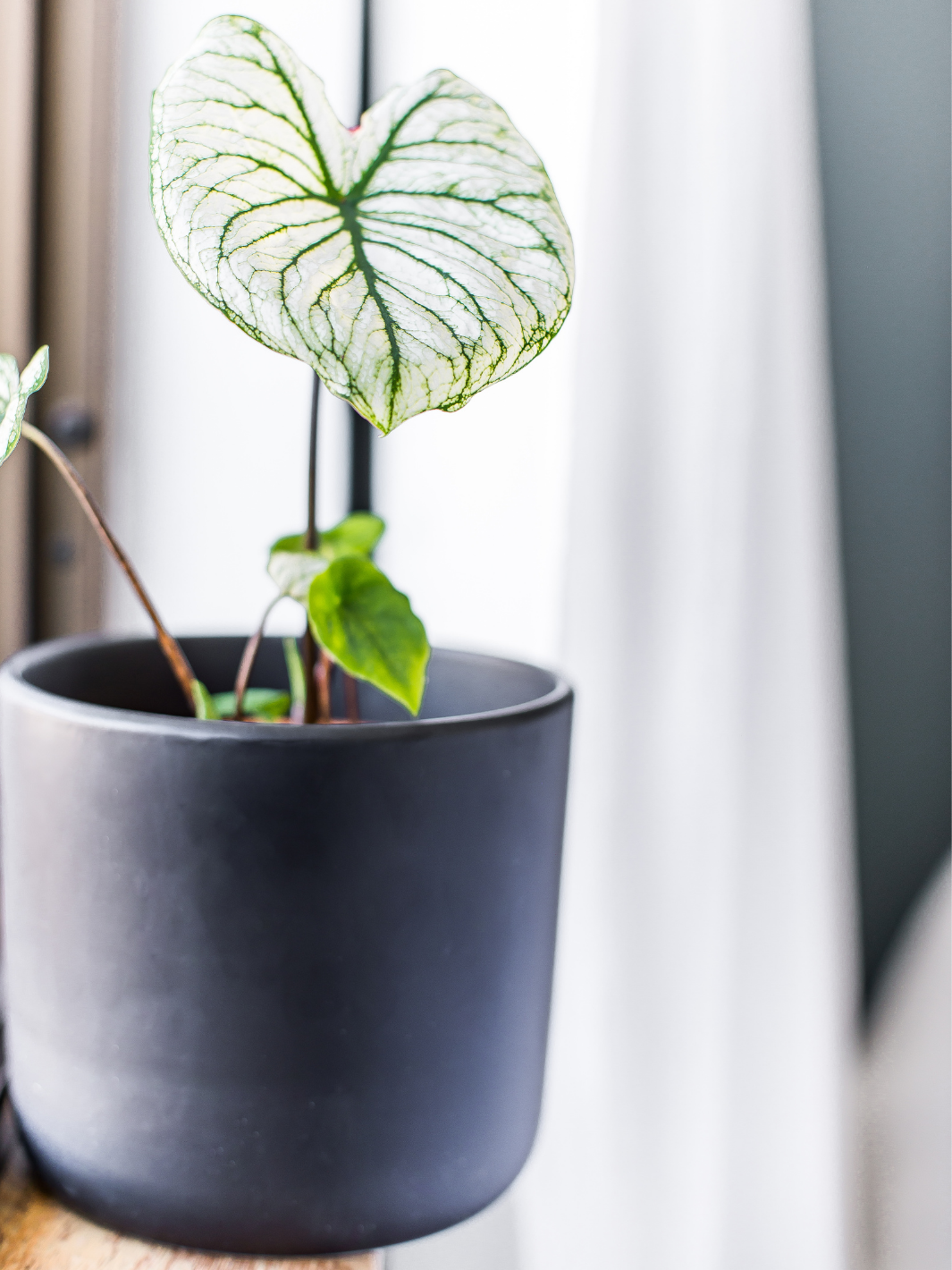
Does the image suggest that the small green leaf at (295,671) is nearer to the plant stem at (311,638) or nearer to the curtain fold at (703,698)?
the plant stem at (311,638)

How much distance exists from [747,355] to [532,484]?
0.20 metres

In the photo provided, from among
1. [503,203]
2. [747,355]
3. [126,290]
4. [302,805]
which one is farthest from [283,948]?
[126,290]

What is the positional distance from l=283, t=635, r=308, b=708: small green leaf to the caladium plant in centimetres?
27

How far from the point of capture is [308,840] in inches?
16.9

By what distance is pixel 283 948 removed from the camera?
43 cm

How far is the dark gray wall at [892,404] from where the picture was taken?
94 centimetres

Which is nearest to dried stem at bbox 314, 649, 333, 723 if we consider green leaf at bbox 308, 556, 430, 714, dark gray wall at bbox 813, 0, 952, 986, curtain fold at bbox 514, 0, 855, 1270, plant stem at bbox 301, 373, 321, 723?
plant stem at bbox 301, 373, 321, 723

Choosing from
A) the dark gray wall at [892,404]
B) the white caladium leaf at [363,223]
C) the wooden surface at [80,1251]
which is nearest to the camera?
the white caladium leaf at [363,223]

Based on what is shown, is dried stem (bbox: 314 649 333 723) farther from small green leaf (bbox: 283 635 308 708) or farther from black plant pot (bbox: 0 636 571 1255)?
black plant pot (bbox: 0 636 571 1255)

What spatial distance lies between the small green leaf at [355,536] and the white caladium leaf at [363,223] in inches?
7.8

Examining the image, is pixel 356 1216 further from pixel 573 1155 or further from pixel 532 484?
pixel 532 484

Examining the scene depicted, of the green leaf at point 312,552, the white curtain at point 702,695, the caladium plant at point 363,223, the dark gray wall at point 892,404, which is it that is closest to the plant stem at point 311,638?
the green leaf at point 312,552

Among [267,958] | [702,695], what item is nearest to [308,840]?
[267,958]

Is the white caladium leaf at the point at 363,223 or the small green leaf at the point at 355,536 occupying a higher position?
the white caladium leaf at the point at 363,223
